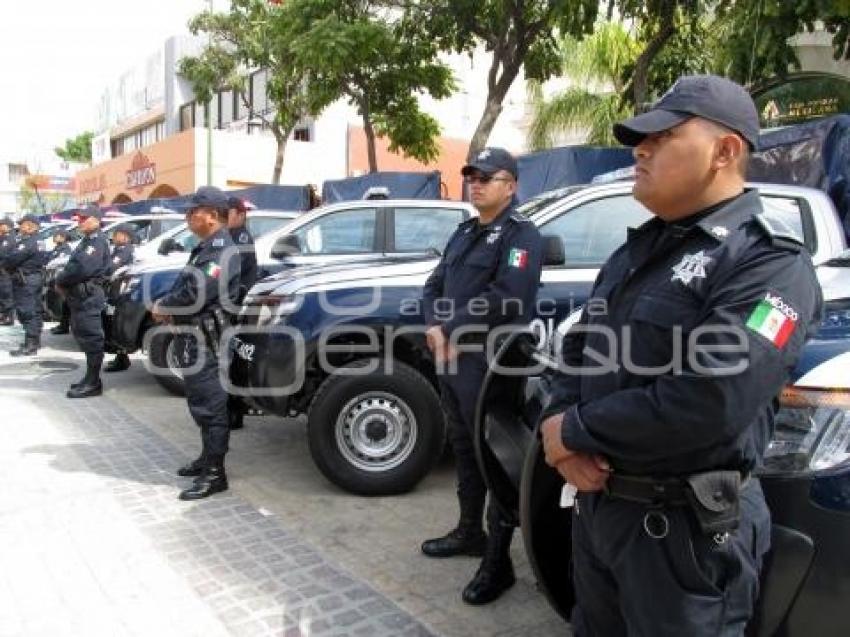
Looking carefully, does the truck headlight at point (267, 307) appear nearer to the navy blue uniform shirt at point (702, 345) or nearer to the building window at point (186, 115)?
the navy blue uniform shirt at point (702, 345)

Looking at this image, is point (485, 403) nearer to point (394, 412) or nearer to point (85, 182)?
point (394, 412)

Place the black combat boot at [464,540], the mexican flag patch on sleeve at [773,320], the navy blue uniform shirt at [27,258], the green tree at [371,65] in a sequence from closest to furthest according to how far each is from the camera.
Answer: the mexican flag patch on sleeve at [773,320]
the black combat boot at [464,540]
the navy blue uniform shirt at [27,258]
the green tree at [371,65]

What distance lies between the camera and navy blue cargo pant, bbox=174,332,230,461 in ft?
15.0

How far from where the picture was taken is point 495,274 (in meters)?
3.43

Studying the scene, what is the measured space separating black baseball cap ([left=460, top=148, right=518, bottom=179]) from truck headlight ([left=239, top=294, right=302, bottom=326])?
152 centimetres

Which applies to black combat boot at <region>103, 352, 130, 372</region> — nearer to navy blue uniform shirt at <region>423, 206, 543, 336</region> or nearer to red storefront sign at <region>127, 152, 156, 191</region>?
navy blue uniform shirt at <region>423, 206, 543, 336</region>

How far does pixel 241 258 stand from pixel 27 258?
19.6ft

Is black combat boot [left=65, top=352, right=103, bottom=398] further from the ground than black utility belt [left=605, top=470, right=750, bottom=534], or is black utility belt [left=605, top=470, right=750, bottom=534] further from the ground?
black utility belt [left=605, top=470, right=750, bottom=534]

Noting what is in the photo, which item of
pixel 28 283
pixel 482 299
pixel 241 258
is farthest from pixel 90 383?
pixel 482 299

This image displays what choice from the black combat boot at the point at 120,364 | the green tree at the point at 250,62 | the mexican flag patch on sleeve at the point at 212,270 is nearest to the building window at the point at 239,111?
the green tree at the point at 250,62

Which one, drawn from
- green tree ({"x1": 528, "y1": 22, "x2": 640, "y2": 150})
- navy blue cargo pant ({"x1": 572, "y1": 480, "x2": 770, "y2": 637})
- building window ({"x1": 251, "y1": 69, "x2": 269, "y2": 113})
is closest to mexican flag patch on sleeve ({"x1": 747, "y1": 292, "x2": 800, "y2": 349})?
navy blue cargo pant ({"x1": 572, "y1": 480, "x2": 770, "y2": 637})

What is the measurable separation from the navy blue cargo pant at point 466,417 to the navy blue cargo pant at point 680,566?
1.43 m

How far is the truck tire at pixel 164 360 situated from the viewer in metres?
7.33

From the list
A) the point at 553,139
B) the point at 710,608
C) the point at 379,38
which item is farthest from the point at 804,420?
the point at 553,139
